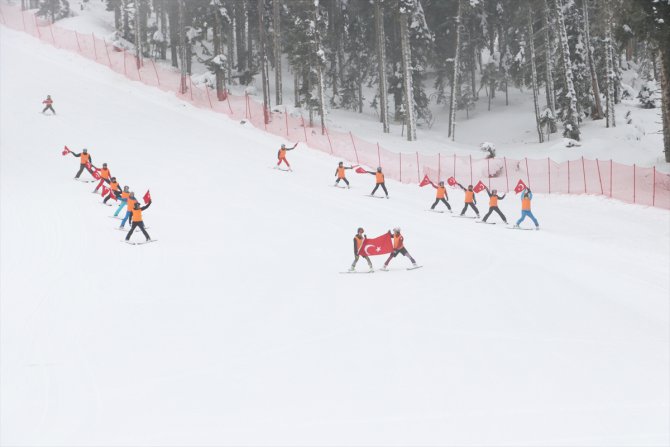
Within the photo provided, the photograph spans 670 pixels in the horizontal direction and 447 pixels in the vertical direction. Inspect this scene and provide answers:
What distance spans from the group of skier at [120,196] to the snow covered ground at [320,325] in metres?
0.60

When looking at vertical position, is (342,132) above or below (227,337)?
above

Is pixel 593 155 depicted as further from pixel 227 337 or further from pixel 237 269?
pixel 227 337

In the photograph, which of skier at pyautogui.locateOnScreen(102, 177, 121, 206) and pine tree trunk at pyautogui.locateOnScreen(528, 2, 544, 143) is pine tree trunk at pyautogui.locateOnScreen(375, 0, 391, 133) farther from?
skier at pyautogui.locateOnScreen(102, 177, 121, 206)

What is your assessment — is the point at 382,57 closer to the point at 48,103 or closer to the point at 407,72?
the point at 407,72

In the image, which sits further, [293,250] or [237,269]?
[293,250]

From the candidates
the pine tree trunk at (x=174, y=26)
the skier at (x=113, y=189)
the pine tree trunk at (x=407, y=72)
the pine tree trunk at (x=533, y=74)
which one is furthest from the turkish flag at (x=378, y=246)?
the pine tree trunk at (x=174, y=26)

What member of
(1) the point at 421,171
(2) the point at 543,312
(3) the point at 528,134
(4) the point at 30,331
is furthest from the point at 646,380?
(3) the point at 528,134

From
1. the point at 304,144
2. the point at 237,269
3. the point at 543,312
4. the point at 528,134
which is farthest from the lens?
the point at 528,134

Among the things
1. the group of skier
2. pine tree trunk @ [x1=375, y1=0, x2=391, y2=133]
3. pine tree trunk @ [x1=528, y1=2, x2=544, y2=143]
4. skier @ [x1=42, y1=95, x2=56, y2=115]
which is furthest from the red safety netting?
the group of skier

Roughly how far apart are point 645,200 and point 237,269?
56.3ft

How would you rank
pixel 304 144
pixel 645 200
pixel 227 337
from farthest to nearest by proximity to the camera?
pixel 304 144
pixel 645 200
pixel 227 337

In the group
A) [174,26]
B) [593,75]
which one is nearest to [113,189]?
[593,75]

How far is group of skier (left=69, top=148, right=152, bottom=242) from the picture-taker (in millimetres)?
18547

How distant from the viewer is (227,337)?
38.2 ft
